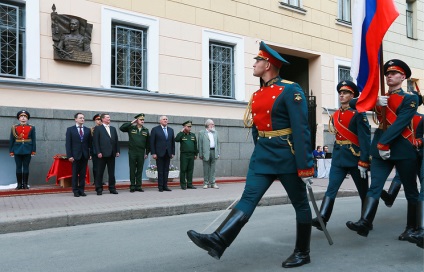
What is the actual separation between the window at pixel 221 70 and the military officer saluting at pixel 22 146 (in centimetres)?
605

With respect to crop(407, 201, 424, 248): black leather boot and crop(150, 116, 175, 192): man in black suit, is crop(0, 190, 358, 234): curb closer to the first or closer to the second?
crop(150, 116, 175, 192): man in black suit

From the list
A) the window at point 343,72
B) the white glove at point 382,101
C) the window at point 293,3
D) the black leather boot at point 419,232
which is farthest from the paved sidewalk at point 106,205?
the window at point 343,72

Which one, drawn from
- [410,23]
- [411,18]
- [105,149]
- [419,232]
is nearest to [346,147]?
[419,232]

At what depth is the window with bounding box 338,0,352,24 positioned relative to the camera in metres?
18.6

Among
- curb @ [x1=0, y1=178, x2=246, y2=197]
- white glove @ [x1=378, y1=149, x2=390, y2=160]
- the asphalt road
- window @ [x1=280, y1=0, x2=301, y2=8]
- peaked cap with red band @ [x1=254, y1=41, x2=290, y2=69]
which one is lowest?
the asphalt road

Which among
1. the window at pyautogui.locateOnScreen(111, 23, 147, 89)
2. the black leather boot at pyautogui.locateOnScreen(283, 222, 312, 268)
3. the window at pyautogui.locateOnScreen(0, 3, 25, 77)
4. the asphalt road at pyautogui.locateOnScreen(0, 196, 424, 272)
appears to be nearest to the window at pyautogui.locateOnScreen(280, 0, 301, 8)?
the window at pyautogui.locateOnScreen(111, 23, 147, 89)

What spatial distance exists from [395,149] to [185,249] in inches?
104

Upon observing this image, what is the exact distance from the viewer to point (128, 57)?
12883 millimetres

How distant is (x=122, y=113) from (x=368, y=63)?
8123 millimetres

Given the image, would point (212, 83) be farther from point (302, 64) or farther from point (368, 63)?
point (368, 63)

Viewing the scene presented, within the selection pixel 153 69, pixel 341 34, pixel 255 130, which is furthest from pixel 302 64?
pixel 255 130

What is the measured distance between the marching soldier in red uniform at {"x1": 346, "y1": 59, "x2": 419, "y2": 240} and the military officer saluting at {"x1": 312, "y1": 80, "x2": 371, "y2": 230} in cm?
31

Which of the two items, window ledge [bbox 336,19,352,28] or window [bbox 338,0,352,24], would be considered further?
window [bbox 338,0,352,24]

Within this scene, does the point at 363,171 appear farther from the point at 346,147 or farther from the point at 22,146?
the point at 22,146
